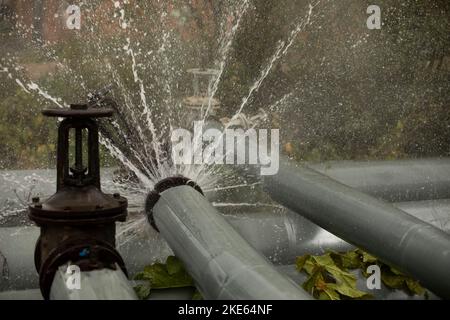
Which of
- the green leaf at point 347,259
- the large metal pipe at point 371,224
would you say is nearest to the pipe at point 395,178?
the large metal pipe at point 371,224

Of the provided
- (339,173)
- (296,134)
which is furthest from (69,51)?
(339,173)

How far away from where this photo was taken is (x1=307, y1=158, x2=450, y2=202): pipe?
571 centimetres

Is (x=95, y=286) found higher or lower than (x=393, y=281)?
higher

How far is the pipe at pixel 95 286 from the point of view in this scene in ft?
8.87

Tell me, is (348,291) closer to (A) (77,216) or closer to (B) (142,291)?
(B) (142,291)

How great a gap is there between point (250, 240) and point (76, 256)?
1.80 metres

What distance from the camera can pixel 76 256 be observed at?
118 inches

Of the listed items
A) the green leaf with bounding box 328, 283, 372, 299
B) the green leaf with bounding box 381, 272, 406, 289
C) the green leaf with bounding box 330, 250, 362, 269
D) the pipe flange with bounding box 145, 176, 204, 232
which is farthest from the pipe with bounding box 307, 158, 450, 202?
the pipe flange with bounding box 145, 176, 204, 232

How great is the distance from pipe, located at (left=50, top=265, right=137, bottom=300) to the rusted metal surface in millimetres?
56

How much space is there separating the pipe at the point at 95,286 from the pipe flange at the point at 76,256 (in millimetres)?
35

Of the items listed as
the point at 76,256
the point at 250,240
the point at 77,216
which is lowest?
the point at 250,240

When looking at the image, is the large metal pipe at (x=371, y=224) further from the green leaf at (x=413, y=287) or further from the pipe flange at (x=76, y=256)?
the pipe flange at (x=76, y=256)

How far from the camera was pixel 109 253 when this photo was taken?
3039mm

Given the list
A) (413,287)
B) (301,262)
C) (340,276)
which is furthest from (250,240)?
(413,287)
